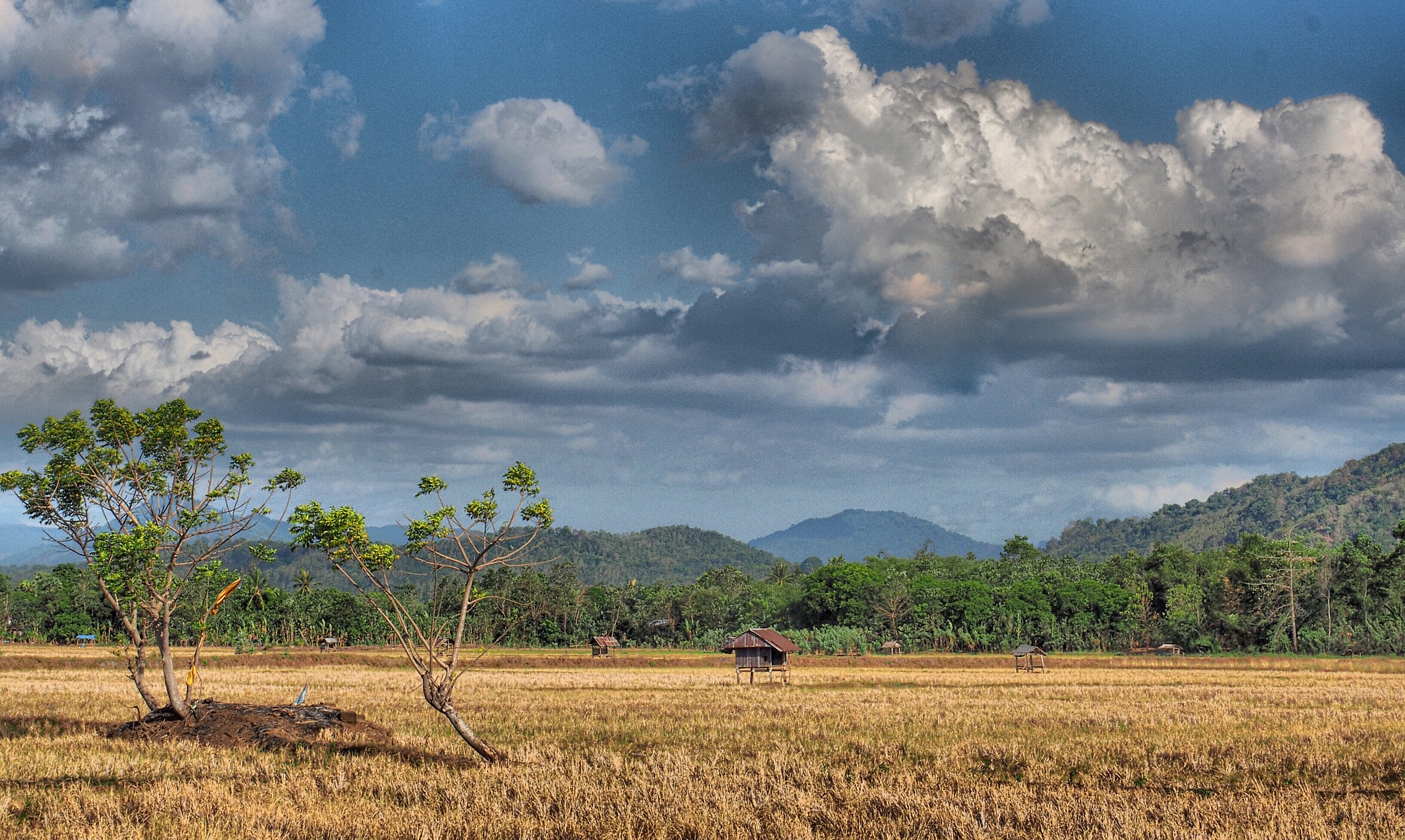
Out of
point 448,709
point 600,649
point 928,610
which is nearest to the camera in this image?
point 448,709

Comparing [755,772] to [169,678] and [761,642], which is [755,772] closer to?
[169,678]

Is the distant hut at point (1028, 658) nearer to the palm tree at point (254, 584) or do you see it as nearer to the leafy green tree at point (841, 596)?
the leafy green tree at point (841, 596)

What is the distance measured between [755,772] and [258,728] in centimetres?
1376

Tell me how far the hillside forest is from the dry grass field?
2916 inches

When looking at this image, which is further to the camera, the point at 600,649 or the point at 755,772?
the point at 600,649

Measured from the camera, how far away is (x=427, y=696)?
19.7 metres

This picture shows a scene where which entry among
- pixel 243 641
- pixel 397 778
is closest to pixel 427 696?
pixel 397 778

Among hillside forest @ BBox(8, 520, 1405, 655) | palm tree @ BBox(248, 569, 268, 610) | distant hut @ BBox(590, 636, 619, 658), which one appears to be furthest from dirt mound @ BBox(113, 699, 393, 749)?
hillside forest @ BBox(8, 520, 1405, 655)

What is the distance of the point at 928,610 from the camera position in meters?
120

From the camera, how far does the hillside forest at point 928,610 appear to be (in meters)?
111

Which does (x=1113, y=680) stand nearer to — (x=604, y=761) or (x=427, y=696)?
(x=604, y=761)

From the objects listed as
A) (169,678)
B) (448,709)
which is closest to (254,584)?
(169,678)

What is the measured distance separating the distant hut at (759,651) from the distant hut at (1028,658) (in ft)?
78.2

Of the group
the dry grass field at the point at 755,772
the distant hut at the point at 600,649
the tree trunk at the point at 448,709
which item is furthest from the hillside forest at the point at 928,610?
the tree trunk at the point at 448,709
